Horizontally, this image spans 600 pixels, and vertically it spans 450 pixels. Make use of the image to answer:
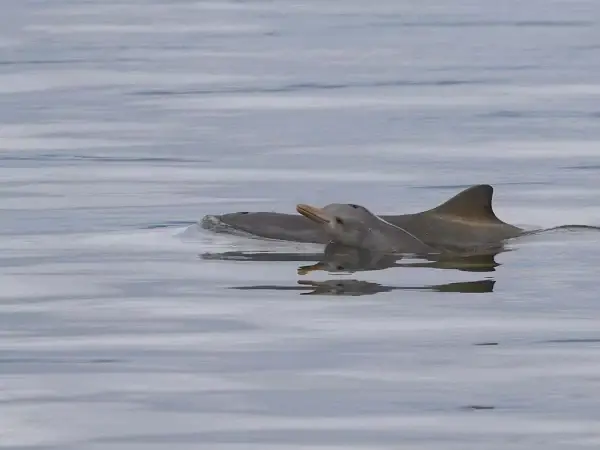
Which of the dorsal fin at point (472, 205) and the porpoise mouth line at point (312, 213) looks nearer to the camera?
the porpoise mouth line at point (312, 213)

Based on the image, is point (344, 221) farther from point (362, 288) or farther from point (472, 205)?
point (362, 288)

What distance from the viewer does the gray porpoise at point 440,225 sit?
46.8 ft

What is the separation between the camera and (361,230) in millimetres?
14180

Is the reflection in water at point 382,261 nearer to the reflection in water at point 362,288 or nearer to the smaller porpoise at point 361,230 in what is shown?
the smaller porpoise at point 361,230

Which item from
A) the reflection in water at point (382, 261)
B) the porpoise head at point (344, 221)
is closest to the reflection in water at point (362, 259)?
the reflection in water at point (382, 261)

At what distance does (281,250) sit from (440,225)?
1.17m

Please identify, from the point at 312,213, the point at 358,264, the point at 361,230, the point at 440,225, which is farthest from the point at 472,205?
the point at 358,264

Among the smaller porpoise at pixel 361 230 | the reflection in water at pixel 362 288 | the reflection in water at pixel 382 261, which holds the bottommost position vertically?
the reflection in water at pixel 362 288

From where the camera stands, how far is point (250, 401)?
9.44 meters

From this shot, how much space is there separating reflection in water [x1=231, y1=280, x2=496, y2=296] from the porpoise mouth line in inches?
58.6

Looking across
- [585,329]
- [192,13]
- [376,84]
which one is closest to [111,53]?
[376,84]

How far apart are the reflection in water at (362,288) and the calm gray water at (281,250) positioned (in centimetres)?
5

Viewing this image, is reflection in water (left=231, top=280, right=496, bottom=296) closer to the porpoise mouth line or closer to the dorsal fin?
the porpoise mouth line

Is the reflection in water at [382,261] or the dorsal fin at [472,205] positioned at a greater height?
the dorsal fin at [472,205]
